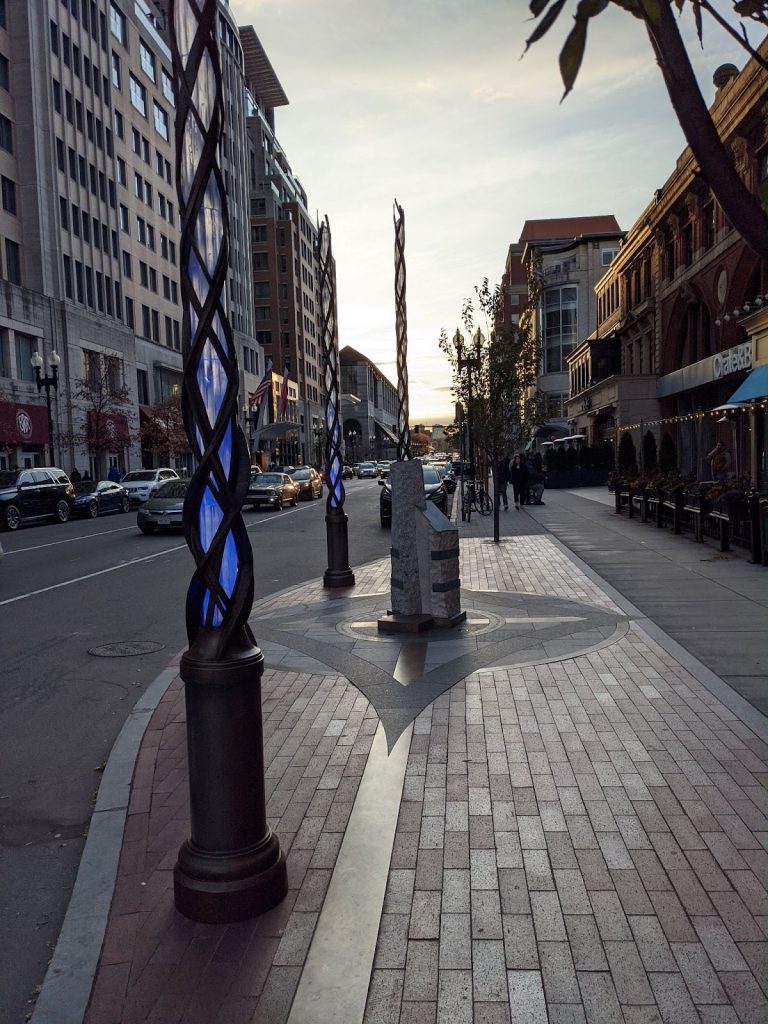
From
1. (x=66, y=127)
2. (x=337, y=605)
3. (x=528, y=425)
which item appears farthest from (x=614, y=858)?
(x=66, y=127)

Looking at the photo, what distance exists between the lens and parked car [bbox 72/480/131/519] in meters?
29.5

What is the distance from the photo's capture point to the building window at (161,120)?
57.8m

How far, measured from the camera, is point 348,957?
299 centimetres

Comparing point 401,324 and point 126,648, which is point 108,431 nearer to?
point 401,324

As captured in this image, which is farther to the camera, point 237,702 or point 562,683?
point 562,683

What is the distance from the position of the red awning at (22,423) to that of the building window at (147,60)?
2978 centimetres

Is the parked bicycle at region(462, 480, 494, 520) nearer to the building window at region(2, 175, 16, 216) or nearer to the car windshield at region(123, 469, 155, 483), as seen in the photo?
the car windshield at region(123, 469, 155, 483)

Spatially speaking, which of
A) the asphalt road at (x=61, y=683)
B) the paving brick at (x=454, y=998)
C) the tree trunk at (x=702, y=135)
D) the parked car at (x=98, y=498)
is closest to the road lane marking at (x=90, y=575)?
the asphalt road at (x=61, y=683)

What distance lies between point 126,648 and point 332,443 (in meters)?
4.73

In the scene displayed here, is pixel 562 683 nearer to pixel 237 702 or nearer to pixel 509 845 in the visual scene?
pixel 509 845

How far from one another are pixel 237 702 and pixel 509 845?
1471 millimetres

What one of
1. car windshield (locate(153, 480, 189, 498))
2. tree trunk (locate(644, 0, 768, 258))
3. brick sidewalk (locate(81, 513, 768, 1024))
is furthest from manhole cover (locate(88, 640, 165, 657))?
car windshield (locate(153, 480, 189, 498))

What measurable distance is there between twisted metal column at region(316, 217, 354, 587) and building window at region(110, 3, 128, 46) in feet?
153

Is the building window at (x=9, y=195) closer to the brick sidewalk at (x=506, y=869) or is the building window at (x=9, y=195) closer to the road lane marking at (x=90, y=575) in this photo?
the road lane marking at (x=90, y=575)
